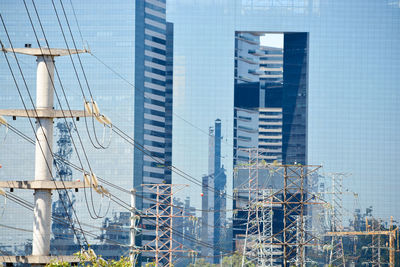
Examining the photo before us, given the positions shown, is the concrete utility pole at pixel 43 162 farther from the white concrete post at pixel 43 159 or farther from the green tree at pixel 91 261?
the green tree at pixel 91 261

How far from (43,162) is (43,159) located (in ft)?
0.42

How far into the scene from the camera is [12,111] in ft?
128

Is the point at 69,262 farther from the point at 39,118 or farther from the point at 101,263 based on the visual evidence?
the point at 39,118

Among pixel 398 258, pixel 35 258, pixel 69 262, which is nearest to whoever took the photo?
pixel 35 258

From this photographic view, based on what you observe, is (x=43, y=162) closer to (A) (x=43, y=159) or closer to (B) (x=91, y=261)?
(A) (x=43, y=159)

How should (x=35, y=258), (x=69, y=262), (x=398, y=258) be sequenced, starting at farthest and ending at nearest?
(x=398, y=258)
(x=69, y=262)
(x=35, y=258)

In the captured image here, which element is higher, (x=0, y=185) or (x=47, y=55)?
(x=47, y=55)

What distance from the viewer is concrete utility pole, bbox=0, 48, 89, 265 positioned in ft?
125

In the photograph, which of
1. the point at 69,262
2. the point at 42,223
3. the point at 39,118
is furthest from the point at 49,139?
the point at 69,262

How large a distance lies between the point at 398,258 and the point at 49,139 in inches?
6601

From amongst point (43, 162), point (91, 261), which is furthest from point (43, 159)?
point (91, 261)

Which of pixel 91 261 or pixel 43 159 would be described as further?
pixel 91 261

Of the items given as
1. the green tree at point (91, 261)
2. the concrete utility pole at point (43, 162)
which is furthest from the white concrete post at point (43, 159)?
the green tree at point (91, 261)

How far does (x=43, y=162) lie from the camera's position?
38375 millimetres
